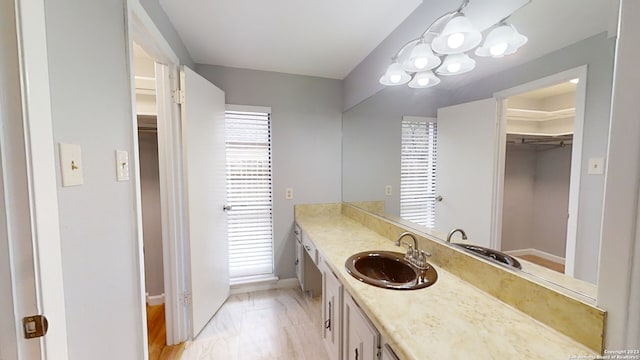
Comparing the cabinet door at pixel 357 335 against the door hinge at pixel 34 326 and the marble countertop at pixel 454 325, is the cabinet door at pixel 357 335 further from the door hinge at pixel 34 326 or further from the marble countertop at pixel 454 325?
the door hinge at pixel 34 326

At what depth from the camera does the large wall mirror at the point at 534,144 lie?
78 centimetres

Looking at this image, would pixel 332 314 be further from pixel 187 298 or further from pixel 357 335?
pixel 187 298

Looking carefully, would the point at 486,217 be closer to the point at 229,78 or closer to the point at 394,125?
the point at 394,125

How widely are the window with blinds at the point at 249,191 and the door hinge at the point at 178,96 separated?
0.64 meters

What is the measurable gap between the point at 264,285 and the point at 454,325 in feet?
6.78

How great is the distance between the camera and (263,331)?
189cm

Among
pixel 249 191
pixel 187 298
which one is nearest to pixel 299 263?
pixel 249 191

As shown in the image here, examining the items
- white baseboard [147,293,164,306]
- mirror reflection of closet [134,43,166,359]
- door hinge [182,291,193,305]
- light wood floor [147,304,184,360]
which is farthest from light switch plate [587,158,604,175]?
white baseboard [147,293,164,306]

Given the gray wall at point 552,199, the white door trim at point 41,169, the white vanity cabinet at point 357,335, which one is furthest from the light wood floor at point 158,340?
the gray wall at point 552,199

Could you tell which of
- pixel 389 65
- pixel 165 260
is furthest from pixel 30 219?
pixel 389 65

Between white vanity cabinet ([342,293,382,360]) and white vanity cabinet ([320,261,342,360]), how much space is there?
2.5 inches

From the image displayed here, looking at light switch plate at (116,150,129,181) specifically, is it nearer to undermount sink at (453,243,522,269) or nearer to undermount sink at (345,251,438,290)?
undermount sink at (345,251,438,290)

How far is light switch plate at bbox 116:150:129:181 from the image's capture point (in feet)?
3.03

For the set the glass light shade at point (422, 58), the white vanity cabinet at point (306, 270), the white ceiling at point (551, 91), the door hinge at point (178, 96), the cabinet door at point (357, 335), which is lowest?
the white vanity cabinet at point (306, 270)
